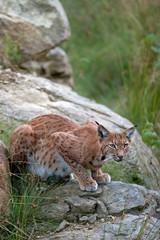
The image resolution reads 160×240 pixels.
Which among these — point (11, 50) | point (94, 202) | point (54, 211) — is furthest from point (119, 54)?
point (54, 211)

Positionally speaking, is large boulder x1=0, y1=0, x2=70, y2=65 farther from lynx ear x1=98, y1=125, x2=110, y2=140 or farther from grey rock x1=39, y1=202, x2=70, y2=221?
grey rock x1=39, y1=202, x2=70, y2=221

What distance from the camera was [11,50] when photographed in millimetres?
7426

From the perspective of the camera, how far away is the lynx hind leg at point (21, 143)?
4.75 meters

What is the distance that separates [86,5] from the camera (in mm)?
12945

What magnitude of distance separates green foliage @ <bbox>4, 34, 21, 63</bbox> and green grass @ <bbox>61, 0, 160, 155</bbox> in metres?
1.72

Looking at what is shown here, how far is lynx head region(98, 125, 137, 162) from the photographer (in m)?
4.46

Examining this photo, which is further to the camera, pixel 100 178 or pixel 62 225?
pixel 100 178

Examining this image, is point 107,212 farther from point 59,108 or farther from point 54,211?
point 59,108

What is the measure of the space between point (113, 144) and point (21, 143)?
1056mm

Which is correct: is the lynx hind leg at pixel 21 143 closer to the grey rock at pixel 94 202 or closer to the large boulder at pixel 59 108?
the grey rock at pixel 94 202

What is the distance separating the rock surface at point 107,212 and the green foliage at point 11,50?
3.09 m

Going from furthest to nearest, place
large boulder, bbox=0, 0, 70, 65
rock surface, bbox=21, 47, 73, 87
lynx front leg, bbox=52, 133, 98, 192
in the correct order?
1. rock surface, bbox=21, 47, 73, 87
2. large boulder, bbox=0, 0, 70, 65
3. lynx front leg, bbox=52, 133, 98, 192

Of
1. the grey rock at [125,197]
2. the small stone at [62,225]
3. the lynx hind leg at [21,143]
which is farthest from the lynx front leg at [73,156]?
the small stone at [62,225]

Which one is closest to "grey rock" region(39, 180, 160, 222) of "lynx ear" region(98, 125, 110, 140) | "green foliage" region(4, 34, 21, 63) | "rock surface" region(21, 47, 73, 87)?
"lynx ear" region(98, 125, 110, 140)
